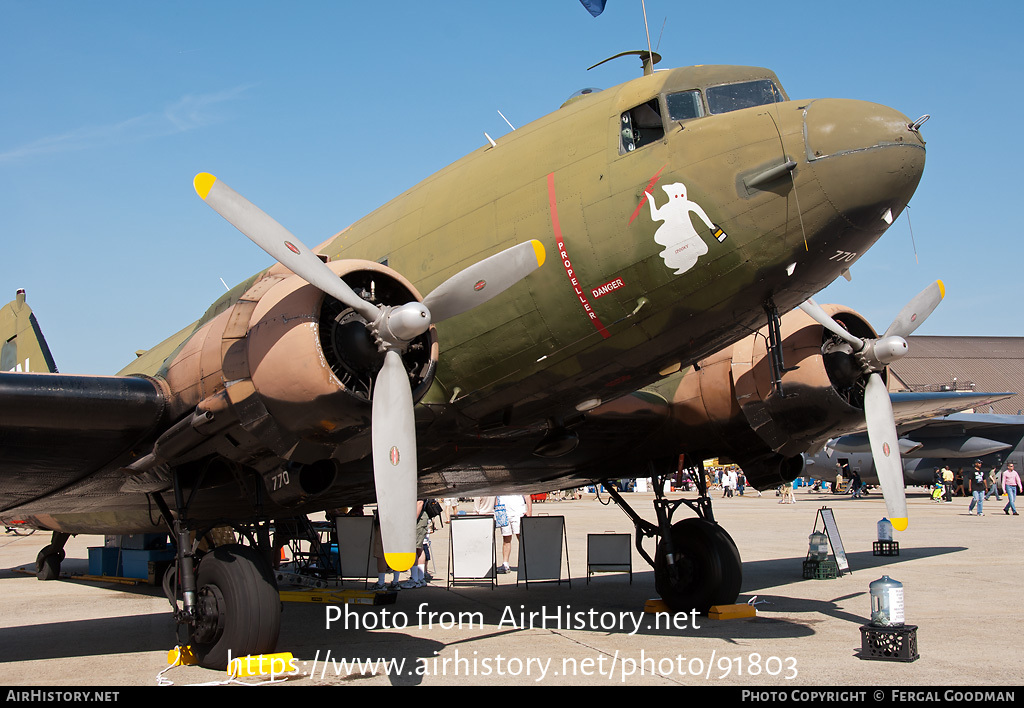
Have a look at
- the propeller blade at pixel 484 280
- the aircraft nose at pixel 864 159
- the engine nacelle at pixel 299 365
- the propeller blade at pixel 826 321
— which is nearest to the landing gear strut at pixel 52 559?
the engine nacelle at pixel 299 365

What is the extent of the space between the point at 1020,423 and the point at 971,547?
90.9 feet

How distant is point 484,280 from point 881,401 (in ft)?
16.6

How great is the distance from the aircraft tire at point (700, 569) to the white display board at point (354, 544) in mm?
5558

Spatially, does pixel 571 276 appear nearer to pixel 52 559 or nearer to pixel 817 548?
pixel 817 548

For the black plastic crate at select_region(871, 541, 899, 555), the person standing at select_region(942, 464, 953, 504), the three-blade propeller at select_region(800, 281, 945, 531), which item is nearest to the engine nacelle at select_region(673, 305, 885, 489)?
the three-blade propeller at select_region(800, 281, 945, 531)

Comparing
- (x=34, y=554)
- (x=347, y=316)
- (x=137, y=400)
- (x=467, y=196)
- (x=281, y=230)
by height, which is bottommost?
(x=34, y=554)

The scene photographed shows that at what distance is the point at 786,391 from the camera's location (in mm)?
9609

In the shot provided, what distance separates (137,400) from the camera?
7.73 m

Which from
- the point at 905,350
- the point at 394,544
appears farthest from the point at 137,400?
the point at 905,350

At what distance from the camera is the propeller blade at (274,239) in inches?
259

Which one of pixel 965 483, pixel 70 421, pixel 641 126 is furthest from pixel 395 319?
pixel 965 483

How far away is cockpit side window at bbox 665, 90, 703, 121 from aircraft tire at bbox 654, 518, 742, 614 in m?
5.89
